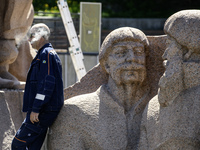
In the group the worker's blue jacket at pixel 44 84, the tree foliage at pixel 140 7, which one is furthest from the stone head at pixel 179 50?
the tree foliage at pixel 140 7

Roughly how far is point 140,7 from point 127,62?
1115 centimetres

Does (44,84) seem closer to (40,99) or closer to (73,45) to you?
(40,99)

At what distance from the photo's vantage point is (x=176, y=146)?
13.5ft

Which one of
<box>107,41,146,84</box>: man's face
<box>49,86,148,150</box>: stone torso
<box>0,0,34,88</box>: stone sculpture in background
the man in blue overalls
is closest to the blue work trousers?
the man in blue overalls

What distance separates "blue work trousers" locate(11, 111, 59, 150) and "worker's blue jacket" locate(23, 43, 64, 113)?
0.07 meters

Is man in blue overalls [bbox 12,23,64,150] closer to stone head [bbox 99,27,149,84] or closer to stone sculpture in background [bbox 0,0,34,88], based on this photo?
stone head [bbox 99,27,149,84]

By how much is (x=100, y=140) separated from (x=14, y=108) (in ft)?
5.22

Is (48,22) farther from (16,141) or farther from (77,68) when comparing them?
(16,141)

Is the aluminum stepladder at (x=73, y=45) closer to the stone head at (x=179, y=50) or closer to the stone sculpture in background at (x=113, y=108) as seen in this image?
the stone sculpture in background at (x=113, y=108)

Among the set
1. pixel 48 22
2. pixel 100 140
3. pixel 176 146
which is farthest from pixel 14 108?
pixel 48 22

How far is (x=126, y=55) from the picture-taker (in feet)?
14.7

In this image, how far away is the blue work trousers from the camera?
4273mm

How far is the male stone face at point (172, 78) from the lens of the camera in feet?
13.5

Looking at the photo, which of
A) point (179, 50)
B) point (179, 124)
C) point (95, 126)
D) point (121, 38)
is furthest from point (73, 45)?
point (179, 124)
